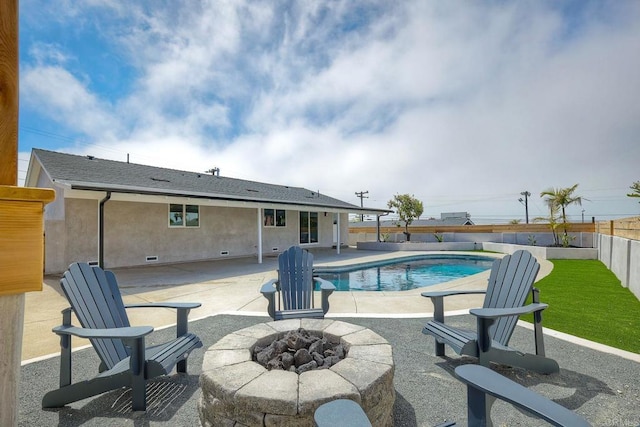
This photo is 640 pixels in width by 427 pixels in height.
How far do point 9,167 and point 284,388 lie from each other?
172cm

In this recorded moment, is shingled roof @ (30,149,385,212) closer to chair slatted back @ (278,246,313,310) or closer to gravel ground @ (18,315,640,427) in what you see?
gravel ground @ (18,315,640,427)

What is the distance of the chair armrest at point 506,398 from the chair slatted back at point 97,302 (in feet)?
9.20

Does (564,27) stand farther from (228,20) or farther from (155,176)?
(155,176)

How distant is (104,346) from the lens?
255 cm

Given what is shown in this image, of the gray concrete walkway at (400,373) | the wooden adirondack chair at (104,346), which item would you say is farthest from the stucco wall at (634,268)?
the wooden adirondack chair at (104,346)

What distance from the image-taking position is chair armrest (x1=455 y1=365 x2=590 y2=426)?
1104 mm

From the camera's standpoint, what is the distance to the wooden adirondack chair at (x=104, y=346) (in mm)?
2275

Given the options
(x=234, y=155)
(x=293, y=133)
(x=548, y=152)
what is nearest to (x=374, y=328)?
(x=293, y=133)

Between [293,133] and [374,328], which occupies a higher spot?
[293,133]

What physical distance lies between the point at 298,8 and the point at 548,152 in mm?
11183

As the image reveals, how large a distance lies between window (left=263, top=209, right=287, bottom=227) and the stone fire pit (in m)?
12.9

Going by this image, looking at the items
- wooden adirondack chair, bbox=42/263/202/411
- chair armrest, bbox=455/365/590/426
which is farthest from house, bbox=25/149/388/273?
chair armrest, bbox=455/365/590/426

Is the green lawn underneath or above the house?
underneath

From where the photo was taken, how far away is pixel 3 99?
110 cm
